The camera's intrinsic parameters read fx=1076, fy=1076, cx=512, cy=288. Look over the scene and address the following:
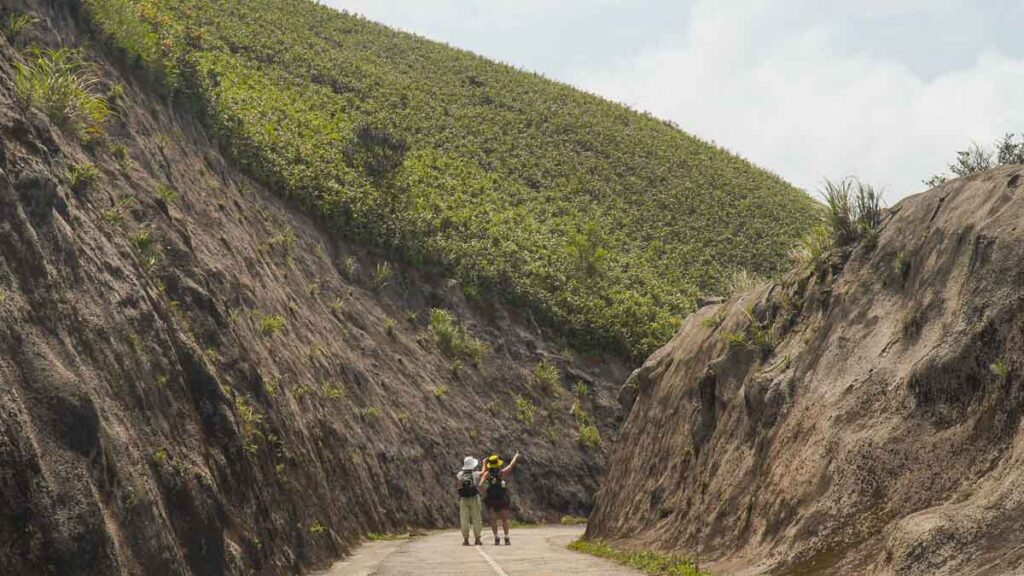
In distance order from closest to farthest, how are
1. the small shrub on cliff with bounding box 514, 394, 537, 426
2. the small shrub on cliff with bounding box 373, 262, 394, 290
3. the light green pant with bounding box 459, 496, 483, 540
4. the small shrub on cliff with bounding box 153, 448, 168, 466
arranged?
the small shrub on cliff with bounding box 153, 448, 168, 466 < the light green pant with bounding box 459, 496, 483, 540 < the small shrub on cliff with bounding box 514, 394, 537, 426 < the small shrub on cliff with bounding box 373, 262, 394, 290

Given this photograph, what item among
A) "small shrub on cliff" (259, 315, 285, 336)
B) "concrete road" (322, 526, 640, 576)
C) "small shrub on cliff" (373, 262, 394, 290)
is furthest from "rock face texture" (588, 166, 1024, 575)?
"small shrub on cliff" (373, 262, 394, 290)

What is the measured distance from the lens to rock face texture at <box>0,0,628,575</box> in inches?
387

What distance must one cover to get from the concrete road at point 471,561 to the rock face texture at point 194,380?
844mm

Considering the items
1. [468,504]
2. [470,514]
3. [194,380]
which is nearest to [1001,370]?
[194,380]

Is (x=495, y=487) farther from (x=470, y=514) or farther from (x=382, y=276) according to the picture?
(x=382, y=276)

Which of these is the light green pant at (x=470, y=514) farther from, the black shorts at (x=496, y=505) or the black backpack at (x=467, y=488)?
the black shorts at (x=496, y=505)

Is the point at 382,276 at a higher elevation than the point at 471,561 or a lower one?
higher

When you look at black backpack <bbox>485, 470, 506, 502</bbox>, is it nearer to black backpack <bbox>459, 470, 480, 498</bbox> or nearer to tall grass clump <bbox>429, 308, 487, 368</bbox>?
black backpack <bbox>459, 470, 480, 498</bbox>

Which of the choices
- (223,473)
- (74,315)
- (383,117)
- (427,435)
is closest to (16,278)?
(74,315)

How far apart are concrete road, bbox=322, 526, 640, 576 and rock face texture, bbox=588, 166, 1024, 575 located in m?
1.60

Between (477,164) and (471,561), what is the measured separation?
169 ft

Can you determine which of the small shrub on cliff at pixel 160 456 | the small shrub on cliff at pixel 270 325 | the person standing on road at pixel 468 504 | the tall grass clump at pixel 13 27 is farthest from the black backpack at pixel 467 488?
the tall grass clump at pixel 13 27

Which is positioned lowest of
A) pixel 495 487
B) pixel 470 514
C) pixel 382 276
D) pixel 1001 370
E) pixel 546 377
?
pixel 470 514

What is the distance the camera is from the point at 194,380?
47.3 feet
